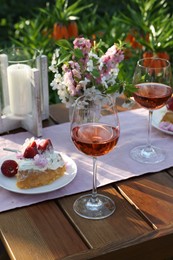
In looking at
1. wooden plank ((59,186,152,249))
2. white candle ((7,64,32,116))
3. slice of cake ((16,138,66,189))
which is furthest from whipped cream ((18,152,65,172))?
white candle ((7,64,32,116))

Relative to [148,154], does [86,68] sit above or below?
above

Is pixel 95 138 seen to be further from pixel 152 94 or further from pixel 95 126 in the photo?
pixel 152 94

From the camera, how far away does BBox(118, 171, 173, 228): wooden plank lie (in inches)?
53.2

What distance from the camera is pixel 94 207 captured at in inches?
54.5

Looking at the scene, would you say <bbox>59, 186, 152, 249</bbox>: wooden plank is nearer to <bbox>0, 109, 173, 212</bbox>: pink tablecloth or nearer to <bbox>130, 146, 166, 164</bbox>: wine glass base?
<bbox>0, 109, 173, 212</bbox>: pink tablecloth

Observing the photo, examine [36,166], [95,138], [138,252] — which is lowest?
[138,252]

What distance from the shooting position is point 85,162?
5.21 ft

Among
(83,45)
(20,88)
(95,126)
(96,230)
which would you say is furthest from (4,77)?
(96,230)

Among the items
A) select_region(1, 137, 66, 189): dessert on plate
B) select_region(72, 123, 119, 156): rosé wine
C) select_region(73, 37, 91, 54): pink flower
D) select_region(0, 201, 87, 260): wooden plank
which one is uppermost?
select_region(73, 37, 91, 54): pink flower

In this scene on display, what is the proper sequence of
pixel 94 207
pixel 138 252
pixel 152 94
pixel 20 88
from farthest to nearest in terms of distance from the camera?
pixel 20 88
pixel 152 94
pixel 94 207
pixel 138 252

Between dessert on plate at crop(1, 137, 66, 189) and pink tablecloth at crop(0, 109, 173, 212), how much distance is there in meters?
0.04

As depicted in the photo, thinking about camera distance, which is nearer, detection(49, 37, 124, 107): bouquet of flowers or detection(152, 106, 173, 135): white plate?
detection(49, 37, 124, 107): bouquet of flowers

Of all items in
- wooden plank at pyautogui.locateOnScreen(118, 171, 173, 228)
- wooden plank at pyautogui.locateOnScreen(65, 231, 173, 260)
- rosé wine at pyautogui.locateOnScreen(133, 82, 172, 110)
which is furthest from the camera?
rosé wine at pyautogui.locateOnScreen(133, 82, 172, 110)

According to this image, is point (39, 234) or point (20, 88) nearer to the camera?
point (39, 234)
